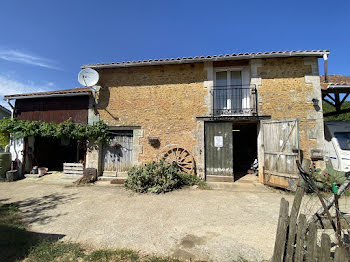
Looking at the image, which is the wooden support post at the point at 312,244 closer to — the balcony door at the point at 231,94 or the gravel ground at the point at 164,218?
the gravel ground at the point at 164,218

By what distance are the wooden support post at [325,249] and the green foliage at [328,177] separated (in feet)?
14.6

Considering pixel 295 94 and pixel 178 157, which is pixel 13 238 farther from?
pixel 295 94

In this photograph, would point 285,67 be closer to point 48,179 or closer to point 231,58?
point 231,58

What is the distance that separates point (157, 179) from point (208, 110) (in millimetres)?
3316

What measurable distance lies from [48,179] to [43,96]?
377cm

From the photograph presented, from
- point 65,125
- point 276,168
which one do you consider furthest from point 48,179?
point 276,168

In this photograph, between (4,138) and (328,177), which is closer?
(328,177)

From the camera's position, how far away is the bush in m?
5.47

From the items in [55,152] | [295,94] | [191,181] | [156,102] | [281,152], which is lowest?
[191,181]

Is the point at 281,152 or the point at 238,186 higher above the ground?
the point at 281,152

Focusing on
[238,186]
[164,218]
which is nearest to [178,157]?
[238,186]

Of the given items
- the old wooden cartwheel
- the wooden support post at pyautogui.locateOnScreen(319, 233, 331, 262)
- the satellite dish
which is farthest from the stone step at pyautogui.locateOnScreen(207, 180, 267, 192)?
the satellite dish

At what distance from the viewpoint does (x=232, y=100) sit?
6.80 m

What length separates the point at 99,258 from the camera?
93.0 inches
